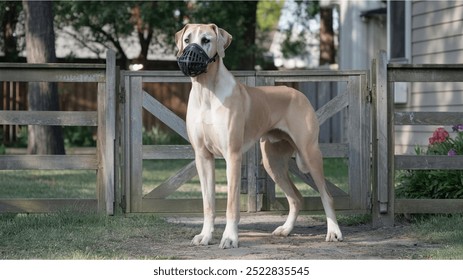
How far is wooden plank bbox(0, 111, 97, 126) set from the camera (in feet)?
23.5

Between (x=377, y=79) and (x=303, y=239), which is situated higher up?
(x=377, y=79)

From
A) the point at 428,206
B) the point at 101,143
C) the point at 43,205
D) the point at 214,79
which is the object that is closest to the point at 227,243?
the point at 214,79

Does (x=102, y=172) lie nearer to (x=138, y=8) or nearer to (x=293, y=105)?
(x=293, y=105)

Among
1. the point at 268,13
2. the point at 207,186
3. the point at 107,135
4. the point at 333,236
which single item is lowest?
the point at 333,236

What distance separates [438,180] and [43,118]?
12.9 feet

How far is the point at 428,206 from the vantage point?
23.9 feet

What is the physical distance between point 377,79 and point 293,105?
107cm

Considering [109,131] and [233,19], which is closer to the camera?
[109,131]

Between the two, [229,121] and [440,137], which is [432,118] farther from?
[229,121]

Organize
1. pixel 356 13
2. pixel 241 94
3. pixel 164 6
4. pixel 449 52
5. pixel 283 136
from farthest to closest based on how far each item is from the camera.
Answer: pixel 164 6
pixel 356 13
pixel 449 52
pixel 283 136
pixel 241 94

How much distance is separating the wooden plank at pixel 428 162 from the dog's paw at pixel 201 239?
2112 millimetres

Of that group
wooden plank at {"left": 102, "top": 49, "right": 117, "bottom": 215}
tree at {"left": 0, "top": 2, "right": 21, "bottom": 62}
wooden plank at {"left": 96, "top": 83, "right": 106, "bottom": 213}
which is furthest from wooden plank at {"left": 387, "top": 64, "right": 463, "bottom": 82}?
tree at {"left": 0, "top": 2, "right": 21, "bottom": 62}

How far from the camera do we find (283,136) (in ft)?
22.0
